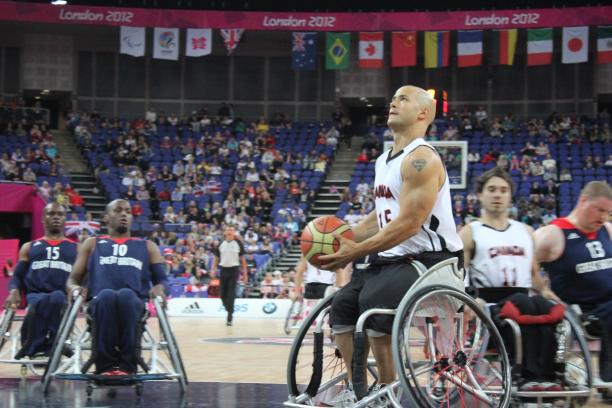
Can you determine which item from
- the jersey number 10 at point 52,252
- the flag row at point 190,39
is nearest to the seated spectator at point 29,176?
the flag row at point 190,39

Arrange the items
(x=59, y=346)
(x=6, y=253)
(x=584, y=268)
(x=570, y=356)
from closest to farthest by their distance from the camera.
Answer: (x=570, y=356) < (x=584, y=268) < (x=59, y=346) < (x=6, y=253)

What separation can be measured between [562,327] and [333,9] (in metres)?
26.8

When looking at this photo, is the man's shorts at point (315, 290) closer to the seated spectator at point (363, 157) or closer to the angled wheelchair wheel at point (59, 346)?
the angled wheelchair wheel at point (59, 346)

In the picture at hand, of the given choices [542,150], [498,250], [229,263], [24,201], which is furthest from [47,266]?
[542,150]

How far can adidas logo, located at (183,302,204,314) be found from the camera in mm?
20031

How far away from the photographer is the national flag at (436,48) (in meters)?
28.9

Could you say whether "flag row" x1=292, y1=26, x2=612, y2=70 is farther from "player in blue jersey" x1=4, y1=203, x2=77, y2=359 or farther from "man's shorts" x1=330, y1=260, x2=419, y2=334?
"man's shorts" x1=330, y1=260, x2=419, y2=334

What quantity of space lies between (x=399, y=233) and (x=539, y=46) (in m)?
25.2

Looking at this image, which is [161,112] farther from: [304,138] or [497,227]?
[497,227]

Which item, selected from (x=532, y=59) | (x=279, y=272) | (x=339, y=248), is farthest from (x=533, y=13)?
(x=339, y=248)

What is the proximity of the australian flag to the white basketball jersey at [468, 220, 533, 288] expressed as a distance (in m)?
24.4

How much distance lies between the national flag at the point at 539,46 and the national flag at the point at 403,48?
3.40 m

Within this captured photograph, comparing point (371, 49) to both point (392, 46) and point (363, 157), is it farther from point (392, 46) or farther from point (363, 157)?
point (363, 157)

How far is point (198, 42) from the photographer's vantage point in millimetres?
29703
